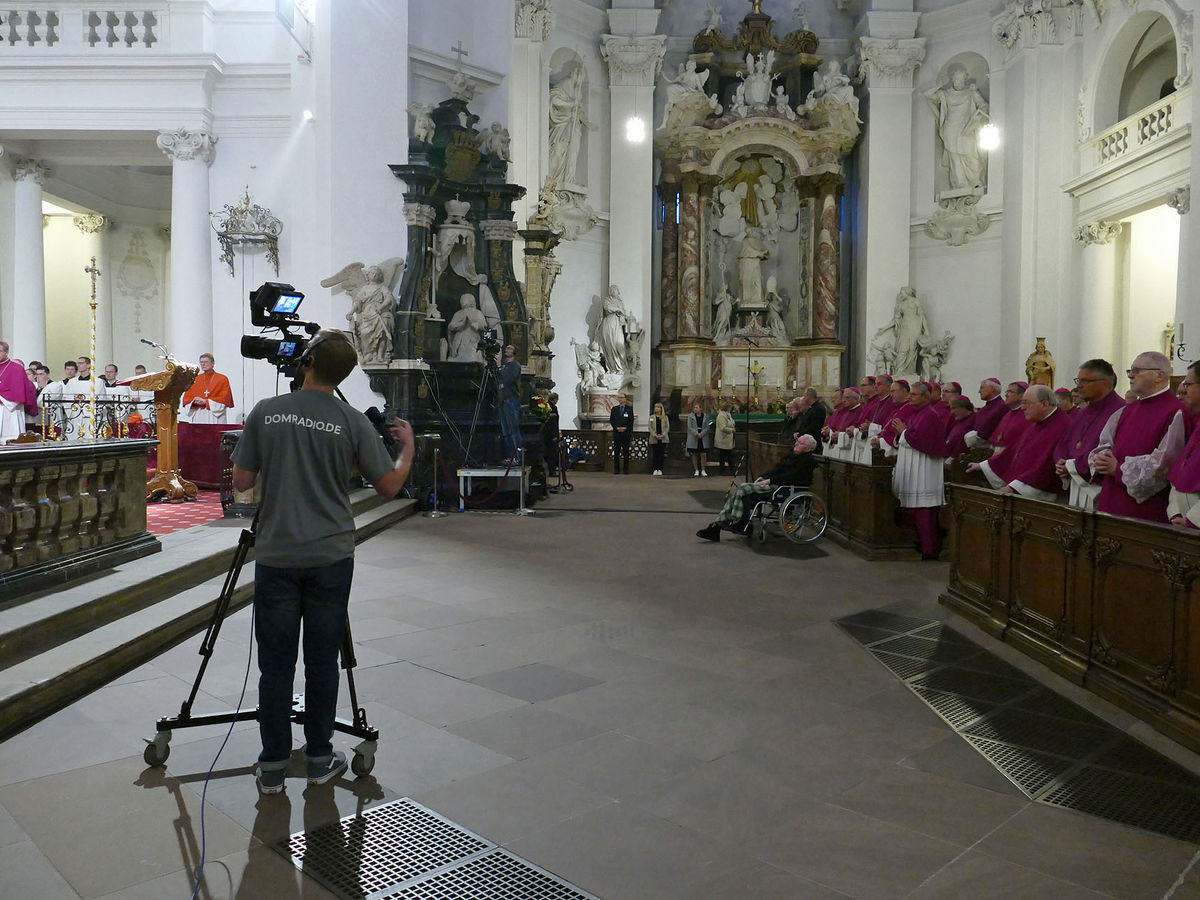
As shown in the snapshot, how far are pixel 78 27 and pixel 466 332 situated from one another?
29.8ft

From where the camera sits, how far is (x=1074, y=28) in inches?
774

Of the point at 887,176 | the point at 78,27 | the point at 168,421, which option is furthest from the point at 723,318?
the point at 168,421

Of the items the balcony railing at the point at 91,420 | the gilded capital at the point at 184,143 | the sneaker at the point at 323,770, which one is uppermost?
the gilded capital at the point at 184,143

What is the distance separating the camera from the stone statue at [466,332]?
13789 mm

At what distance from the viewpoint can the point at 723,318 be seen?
23984 millimetres

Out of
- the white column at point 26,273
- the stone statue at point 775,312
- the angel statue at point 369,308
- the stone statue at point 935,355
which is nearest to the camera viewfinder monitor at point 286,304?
the angel statue at point 369,308

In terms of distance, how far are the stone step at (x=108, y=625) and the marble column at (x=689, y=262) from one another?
1689cm

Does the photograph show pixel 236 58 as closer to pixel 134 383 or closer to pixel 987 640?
pixel 134 383

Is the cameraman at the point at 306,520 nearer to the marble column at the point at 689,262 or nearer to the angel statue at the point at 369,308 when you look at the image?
the angel statue at the point at 369,308

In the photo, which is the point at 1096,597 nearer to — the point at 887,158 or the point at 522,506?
the point at 522,506

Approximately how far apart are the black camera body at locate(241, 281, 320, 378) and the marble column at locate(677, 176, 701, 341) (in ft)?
63.3

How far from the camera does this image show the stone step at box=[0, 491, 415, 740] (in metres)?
4.38

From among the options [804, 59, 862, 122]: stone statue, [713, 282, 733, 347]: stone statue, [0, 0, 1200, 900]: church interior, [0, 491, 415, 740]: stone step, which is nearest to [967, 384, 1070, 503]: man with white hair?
[0, 0, 1200, 900]: church interior

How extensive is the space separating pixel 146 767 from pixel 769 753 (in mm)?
2604
